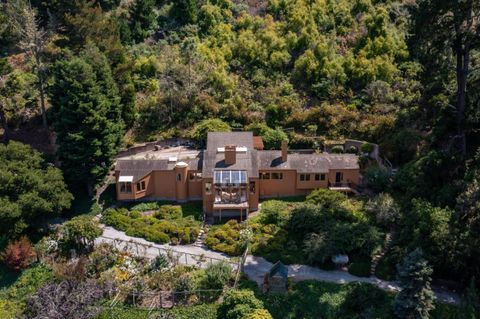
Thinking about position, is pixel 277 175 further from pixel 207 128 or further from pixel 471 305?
pixel 471 305

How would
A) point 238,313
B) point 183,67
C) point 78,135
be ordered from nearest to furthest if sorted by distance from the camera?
point 238,313 < point 78,135 < point 183,67

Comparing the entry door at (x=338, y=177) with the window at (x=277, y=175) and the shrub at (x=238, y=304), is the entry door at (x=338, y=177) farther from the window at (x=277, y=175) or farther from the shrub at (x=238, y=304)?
the shrub at (x=238, y=304)

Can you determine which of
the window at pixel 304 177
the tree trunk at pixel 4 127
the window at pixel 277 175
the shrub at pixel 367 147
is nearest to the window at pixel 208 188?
the window at pixel 277 175

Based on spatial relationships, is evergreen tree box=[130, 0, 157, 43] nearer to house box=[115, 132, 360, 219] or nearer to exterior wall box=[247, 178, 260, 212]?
house box=[115, 132, 360, 219]

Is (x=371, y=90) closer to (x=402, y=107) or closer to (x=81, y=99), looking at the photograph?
(x=402, y=107)

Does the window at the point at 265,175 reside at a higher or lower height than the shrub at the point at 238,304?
higher

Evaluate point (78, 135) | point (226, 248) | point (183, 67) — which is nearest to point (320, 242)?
point (226, 248)
